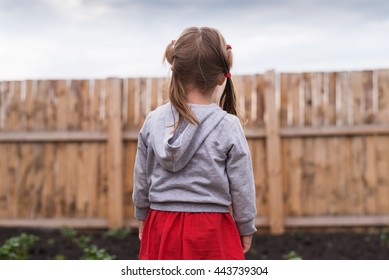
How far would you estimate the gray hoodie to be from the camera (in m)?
2.59

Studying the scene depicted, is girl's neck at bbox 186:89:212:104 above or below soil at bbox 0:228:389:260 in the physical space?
above

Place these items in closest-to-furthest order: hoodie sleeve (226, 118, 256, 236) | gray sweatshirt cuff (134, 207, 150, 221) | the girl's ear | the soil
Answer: hoodie sleeve (226, 118, 256, 236) < the girl's ear < gray sweatshirt cuff (134, 207, 150, 221) < the soil

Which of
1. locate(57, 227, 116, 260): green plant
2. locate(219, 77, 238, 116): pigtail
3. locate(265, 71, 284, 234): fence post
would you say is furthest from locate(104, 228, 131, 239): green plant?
locate(219, 77, 238, 116): pigtail

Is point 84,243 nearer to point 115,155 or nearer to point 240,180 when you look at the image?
point 115,155

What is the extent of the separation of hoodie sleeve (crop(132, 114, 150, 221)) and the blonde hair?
207 millimetres

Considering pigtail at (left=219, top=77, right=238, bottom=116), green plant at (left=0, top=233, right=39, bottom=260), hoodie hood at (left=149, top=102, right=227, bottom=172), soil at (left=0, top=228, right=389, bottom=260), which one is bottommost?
soil at (left=0, top=228, right=389, bottom=260)

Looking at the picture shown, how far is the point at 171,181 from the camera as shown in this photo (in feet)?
8.66

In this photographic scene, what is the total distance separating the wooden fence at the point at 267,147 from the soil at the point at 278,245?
0.89 ft

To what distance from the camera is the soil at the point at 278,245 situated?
235 inches

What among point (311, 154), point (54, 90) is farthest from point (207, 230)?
point (54, 90)

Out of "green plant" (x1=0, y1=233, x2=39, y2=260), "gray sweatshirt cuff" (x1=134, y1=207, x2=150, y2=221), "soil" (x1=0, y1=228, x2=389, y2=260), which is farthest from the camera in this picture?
"soil" (x1=0, y1=228, x2=389, y2=260)

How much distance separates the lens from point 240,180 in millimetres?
2600

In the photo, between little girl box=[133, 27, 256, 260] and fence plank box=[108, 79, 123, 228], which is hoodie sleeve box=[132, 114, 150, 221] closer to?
little girl box=[133, 27, 256, 260]
